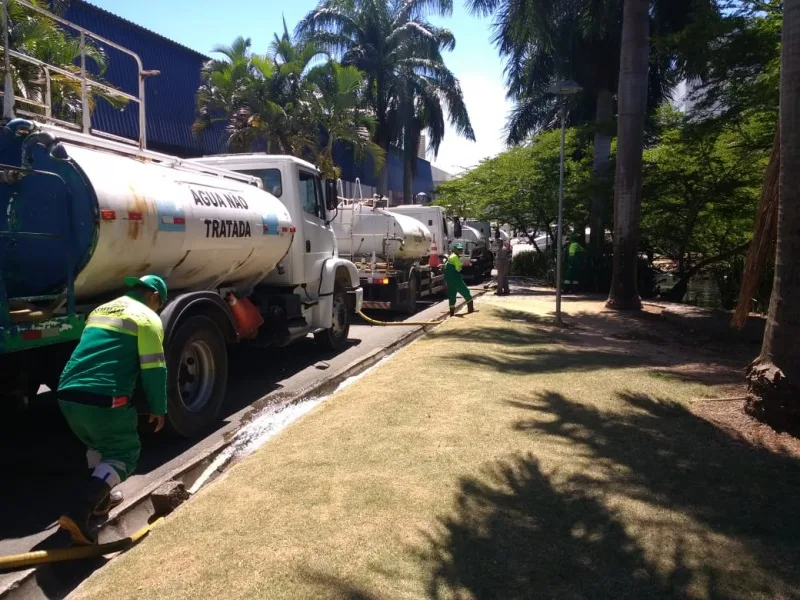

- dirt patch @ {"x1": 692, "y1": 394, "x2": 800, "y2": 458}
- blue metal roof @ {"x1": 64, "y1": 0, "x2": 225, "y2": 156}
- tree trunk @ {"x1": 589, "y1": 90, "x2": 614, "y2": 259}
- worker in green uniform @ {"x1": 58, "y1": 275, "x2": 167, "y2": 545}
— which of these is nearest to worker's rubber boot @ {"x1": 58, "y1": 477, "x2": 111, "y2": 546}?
worker in green uniform @ {"x1": 58, "y1": 275, "x2": 167, "y2": 545}

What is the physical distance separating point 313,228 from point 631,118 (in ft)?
25.6

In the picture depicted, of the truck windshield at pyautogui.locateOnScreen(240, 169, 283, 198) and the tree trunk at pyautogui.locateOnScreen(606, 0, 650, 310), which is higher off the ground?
the tree trunk at pyautogui.locateOnScreen(606, 0, 650, 310)

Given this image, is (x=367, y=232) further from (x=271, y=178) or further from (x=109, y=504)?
(x=109, y=504)

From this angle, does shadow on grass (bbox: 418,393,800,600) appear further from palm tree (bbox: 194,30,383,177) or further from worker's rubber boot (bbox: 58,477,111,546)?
palm tree (bbox: 194,30,383,177)

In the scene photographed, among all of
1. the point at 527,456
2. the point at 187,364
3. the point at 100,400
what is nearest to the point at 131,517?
the point at 100,400

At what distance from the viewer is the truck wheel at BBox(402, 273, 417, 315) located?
1416 centimetres

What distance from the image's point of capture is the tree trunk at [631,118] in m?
13.4

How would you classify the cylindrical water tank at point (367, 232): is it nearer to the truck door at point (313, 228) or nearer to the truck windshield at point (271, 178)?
the truck door at point (313, 228)

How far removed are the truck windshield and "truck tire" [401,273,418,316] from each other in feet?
18.6

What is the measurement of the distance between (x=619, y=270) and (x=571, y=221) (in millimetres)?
8236

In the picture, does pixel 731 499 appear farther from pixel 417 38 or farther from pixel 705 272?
pixel 417 38

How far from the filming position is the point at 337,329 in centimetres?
1012

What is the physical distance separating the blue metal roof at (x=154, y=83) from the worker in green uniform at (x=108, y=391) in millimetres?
13928

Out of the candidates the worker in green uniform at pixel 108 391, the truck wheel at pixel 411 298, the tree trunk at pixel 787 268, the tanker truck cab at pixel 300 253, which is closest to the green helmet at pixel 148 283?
the worker in green uniform at pixel 108 391
